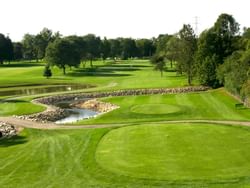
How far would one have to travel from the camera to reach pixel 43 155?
103 feet

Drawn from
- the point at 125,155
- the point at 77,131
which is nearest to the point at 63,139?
the point at 77,131

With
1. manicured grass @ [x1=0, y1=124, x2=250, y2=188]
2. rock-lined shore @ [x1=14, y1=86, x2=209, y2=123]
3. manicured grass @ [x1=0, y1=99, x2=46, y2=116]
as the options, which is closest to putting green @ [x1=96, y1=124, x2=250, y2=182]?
manicured grass @ [x1=0, y1=124, x2=250, y2=188]

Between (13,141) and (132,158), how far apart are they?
1406cm

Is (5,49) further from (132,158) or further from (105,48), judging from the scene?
(132,158)

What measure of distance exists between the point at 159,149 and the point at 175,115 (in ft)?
68.2

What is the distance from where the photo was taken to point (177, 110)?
5284 centimetres

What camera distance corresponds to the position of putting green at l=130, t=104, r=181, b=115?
52.4m

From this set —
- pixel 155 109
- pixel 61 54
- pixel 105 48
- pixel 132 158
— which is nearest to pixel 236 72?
pixel 155 109

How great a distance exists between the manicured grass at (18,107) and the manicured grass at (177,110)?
37.8 ft

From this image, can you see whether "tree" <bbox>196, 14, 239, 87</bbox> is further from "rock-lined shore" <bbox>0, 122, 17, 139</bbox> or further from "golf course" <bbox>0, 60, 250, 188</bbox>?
"rock-lined shore" <bbox>0, 122, 17, 139</bbox>

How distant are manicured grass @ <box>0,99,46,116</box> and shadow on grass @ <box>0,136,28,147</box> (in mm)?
16355

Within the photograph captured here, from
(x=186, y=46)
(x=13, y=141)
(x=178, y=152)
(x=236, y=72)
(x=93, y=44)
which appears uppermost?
(x=93, y=44)

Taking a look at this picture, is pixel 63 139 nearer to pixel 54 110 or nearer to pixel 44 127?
pixel 44 127

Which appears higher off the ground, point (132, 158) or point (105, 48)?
point (105, 48)
